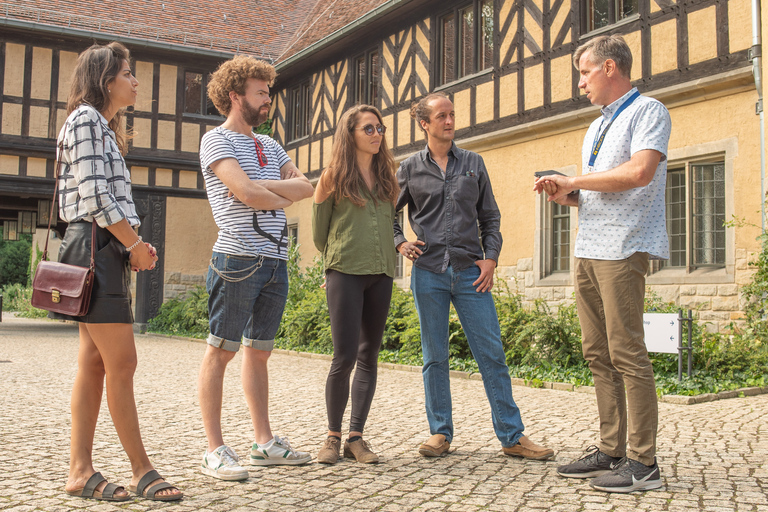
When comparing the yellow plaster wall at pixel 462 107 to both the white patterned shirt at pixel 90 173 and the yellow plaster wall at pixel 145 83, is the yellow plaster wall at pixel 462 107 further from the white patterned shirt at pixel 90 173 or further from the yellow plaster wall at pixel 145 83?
the white patterned shirt at pixel 90 173

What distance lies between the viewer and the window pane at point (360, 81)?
15.8m

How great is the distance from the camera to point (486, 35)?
12500mm

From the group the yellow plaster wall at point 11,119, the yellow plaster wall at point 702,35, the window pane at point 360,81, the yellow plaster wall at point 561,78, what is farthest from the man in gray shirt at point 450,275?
the yellow plaster wall at point 11,119

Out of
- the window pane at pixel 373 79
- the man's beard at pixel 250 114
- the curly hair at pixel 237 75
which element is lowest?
the man's beard at pixel 250 114

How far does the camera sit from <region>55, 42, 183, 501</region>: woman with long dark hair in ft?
10.0

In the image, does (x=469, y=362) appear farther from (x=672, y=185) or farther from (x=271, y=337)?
(x=271, y=337)

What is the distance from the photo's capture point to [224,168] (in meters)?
3.48

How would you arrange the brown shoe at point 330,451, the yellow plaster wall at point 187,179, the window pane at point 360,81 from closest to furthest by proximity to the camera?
the brown shoe at point 330,451 → the window pane at point 360,81 → the yellow plaster wall at point 187,179

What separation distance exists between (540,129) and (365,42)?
5.63 m

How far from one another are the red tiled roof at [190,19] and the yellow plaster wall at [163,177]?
10.2 feet

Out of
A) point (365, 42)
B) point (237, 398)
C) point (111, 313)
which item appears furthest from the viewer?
point (365, 42)

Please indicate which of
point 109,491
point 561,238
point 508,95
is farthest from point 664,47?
point 109,491

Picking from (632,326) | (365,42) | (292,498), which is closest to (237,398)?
(292,498)

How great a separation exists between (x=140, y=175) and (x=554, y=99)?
34.9ft
